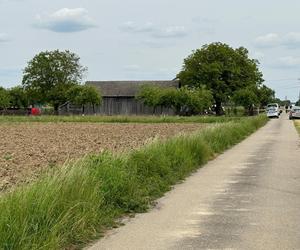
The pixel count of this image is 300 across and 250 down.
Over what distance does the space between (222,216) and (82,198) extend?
254cm

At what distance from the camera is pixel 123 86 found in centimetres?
8769

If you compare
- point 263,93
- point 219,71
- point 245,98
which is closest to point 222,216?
point 245,98

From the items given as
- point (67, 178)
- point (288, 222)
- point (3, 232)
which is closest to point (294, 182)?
point (288, 222)

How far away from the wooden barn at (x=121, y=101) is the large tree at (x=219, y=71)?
4506mm

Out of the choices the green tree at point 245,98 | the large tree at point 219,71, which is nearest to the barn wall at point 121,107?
the large tree at point 219,71

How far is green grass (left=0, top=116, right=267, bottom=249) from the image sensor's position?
645 cm

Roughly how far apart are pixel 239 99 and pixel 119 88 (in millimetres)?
20782

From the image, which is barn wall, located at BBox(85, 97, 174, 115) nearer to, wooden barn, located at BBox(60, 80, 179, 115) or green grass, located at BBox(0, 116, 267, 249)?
wooden barn, located at BBox(60, 80, 179, 115)

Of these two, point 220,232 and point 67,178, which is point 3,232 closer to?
point 67,178

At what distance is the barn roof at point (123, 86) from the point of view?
86.1 metres

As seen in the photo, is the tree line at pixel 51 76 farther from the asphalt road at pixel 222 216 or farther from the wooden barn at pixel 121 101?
the asphalt road at pixel 222 216

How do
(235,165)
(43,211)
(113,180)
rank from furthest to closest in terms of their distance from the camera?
(235,165) → (113,180) → (43,211)

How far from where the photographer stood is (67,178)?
28.0 ft

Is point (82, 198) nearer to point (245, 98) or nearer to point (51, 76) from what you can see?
point (245, 98)
